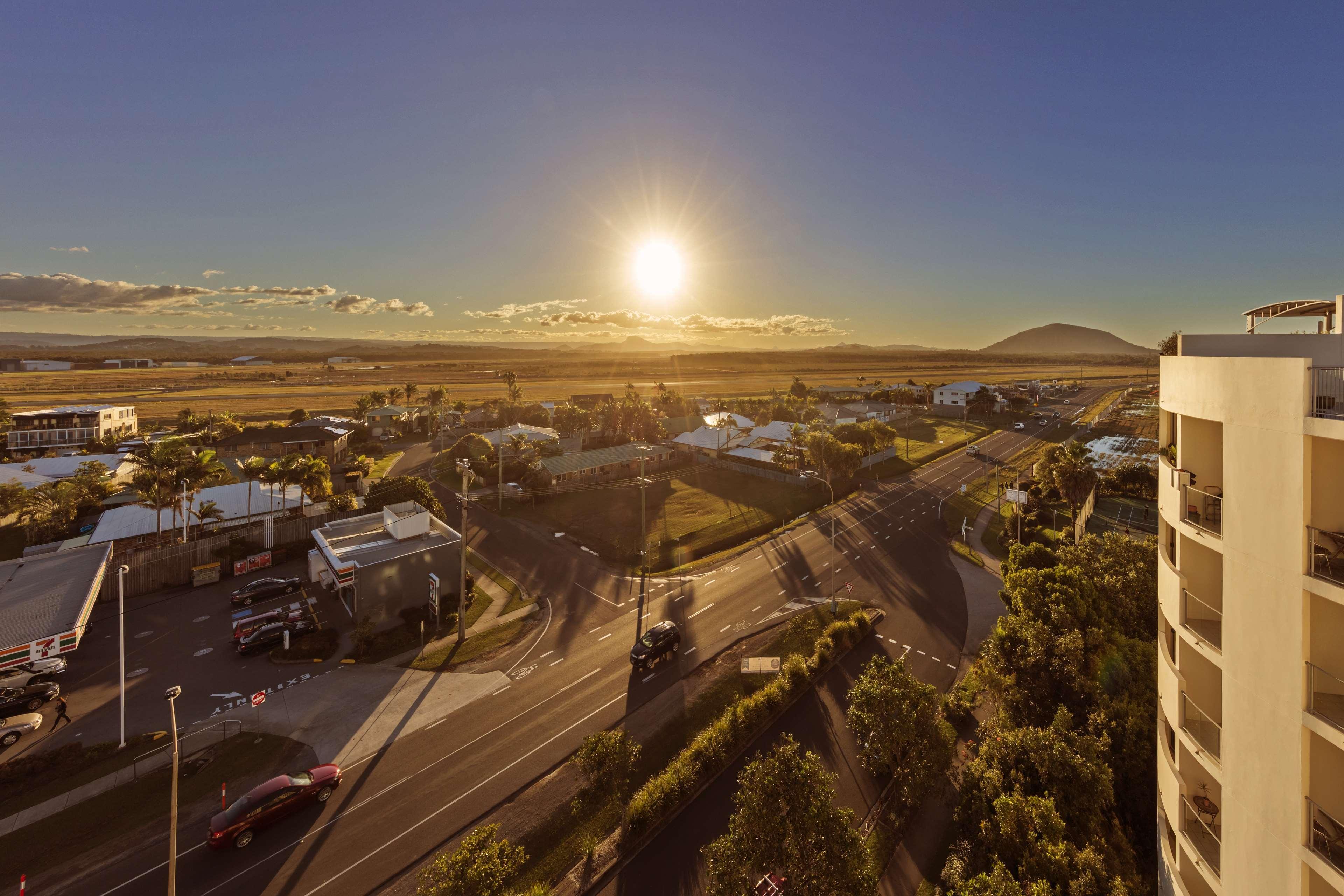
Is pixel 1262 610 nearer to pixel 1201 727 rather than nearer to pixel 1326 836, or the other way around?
pixel 1326 836

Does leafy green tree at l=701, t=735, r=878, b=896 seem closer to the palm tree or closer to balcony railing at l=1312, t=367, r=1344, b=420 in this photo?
balcony railing at l=1312, t=367, r=1344, b=420

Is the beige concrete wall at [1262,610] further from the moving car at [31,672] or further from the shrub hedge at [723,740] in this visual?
the moving car at [31,672]

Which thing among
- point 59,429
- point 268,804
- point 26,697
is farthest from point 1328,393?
point 59,429

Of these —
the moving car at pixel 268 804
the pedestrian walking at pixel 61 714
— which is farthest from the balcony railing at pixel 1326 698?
the pedestrian walking at pixel 61 714

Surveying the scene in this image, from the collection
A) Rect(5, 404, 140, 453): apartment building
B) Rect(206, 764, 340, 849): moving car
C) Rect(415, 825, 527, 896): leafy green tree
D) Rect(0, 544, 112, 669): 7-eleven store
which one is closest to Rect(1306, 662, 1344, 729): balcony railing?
Rect(415, 825, 527, 896): leafy green tree

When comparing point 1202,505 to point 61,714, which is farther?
point 61,714

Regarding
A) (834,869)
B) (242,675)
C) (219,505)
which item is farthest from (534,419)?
(834,869)
